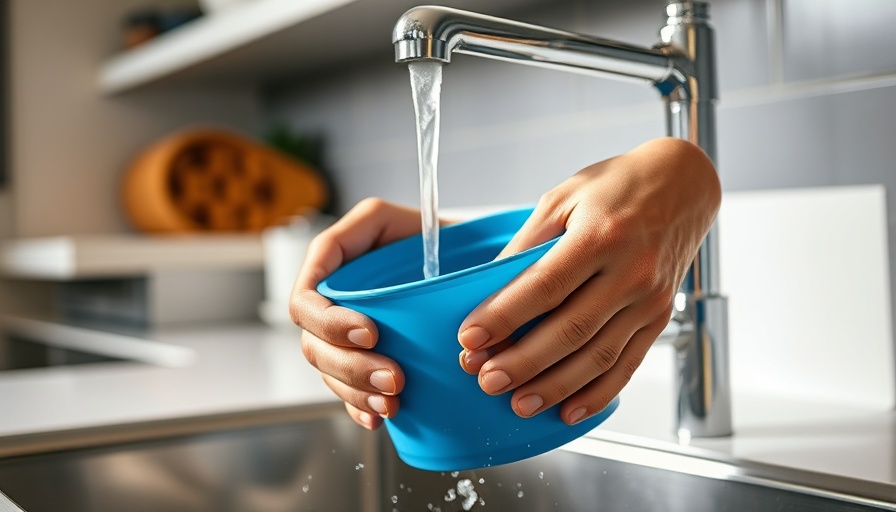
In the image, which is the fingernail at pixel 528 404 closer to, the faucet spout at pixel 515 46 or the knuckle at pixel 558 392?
the knuckle at pixel 558 392

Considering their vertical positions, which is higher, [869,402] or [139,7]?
[139,7]

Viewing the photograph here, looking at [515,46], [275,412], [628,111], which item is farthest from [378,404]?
[628,111]

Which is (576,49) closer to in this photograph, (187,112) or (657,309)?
(657,309)

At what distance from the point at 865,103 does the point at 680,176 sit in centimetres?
40

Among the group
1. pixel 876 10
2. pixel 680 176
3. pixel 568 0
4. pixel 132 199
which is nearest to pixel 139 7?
pixel 132 199

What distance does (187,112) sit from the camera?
225cm

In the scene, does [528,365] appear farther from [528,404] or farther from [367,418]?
[367,418]

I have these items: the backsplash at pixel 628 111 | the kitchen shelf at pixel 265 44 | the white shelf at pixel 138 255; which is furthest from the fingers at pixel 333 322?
the white shelf at pixel 138 255

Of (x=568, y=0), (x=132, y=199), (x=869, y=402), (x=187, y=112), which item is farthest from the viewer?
(x=187, y=112)

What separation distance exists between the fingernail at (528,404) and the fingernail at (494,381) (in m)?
0.02

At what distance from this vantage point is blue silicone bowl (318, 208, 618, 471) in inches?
19.1

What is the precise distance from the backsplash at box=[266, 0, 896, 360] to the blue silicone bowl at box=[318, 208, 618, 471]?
46 centimetres

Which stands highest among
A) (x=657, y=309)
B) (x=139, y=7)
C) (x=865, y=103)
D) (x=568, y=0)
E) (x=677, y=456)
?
(x=139, y=7)

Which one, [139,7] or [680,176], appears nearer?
[680,176]
